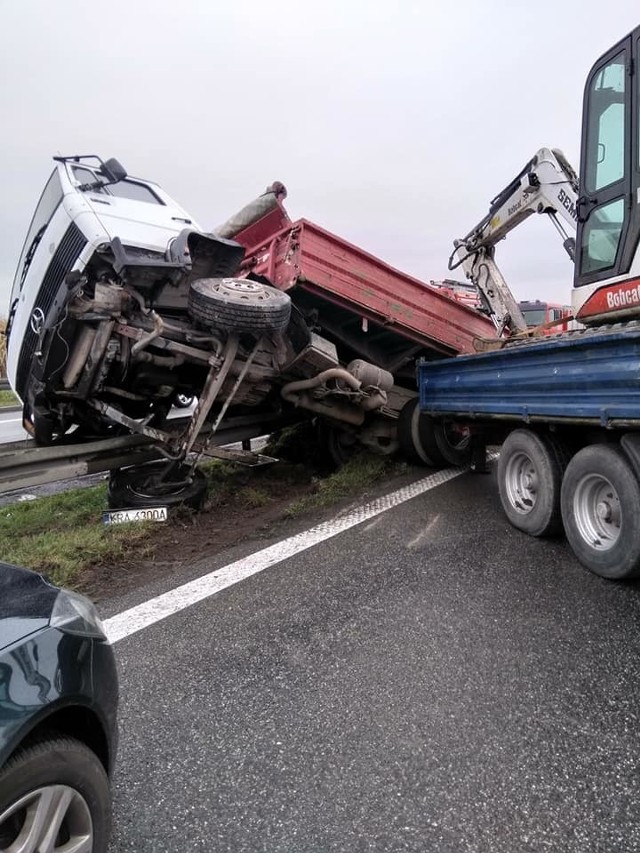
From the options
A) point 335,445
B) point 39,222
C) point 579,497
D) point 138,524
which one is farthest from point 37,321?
point 579,497

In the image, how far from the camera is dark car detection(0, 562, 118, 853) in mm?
1363

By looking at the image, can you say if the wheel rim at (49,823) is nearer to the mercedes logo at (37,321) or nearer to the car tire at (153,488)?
the car tire at (153,488)

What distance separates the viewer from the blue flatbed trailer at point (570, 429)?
10.9 feet

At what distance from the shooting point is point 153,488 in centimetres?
537

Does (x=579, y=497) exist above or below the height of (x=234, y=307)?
below

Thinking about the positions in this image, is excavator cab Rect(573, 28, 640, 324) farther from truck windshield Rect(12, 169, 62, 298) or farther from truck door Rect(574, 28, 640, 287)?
truck windshield Rect(12, 169, 62, 298)

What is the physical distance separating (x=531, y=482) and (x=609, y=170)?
246 centimetres

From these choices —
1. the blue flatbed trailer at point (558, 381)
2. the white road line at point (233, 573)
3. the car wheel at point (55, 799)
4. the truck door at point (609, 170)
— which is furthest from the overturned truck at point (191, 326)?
the car wheel at point (55, 799)

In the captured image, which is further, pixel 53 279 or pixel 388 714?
pixel 53 279

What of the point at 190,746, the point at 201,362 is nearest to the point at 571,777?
the point at 190,746

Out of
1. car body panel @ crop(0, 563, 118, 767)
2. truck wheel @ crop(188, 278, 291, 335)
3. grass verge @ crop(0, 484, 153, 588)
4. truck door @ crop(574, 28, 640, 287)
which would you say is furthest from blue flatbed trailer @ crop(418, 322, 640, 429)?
grass verge @ crop(0, 484, 153, 588)

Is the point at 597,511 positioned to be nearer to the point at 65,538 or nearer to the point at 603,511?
the point at 603,511

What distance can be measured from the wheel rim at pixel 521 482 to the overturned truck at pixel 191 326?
1793 mm

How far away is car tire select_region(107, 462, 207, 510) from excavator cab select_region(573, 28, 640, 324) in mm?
3660
